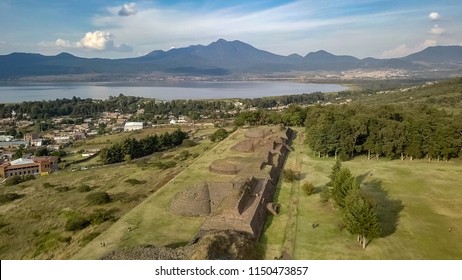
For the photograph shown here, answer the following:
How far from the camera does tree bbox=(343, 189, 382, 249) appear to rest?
1884cm

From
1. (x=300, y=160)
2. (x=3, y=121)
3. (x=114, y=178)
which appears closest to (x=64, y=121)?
(x=3, y=121)

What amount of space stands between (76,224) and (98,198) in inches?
195

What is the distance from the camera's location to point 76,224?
24.2 metres

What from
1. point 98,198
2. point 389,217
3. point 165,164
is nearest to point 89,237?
point 98,198

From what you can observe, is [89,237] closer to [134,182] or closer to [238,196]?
[238,196]

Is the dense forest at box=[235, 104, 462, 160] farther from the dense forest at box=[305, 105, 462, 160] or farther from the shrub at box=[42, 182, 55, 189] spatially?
the shrub at box=[42, 182, 55, 189]

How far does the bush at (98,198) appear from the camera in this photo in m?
28.8

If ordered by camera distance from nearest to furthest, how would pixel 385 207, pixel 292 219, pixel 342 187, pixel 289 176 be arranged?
pixel 292 219 < pixel 342 187 < pixel 385 207 < pixel 289 176

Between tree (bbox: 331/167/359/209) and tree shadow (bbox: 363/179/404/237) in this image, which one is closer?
tree shadow (bbox: 363/179/404/237)

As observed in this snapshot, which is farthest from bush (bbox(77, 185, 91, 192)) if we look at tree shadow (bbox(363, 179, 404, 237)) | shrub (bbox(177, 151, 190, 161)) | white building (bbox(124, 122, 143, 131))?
white building (bbox(124, 122, 143, 131))

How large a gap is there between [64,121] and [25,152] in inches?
1457

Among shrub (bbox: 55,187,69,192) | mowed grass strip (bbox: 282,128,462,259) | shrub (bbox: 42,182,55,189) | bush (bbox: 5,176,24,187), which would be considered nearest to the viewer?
mowed grass strip (bbox: 282,128,462,259)

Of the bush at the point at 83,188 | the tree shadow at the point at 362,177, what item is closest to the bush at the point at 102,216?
the bush at the point at 83,188

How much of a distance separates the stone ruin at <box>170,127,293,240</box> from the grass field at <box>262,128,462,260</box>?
3.87ft
